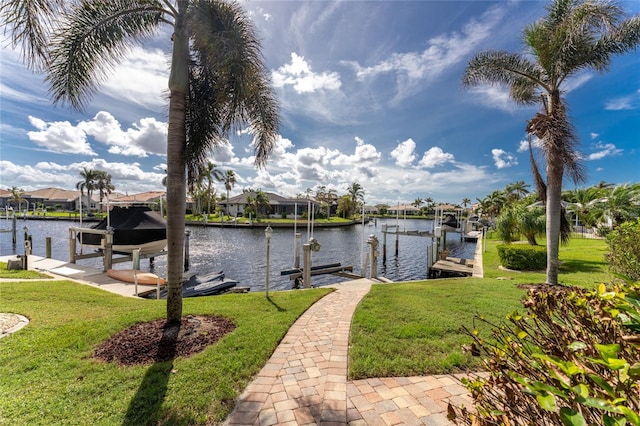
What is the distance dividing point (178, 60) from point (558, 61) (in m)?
9.31

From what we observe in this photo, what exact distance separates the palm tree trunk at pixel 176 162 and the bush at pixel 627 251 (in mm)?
8762

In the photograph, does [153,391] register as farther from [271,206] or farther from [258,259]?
[271,206]

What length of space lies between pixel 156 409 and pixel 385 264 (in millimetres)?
19056

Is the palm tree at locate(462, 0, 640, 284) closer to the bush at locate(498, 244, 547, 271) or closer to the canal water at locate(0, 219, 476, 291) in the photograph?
the bush at locate(498, 244, 547, 271)

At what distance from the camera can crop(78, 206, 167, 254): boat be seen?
1355 cm

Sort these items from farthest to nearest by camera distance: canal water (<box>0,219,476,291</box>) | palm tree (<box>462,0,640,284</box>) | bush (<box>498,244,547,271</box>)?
1. canal water (<box>0,219,476,291</box>)
2. bush (<box>498,244,547,271</box>)
3. palm tree (<box>462,0,640,284</box>)

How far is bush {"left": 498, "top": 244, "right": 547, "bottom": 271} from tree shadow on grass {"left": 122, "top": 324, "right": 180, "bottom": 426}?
13.7 m

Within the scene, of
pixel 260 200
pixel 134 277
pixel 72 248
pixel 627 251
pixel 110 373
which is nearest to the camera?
pixel 110 373

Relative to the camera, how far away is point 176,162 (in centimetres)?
491

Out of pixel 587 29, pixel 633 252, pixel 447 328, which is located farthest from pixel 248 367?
pixel 587 29

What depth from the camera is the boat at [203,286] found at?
33.5 feet

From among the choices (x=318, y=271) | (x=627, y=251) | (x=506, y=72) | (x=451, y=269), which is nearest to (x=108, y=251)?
(x=318, y=271)

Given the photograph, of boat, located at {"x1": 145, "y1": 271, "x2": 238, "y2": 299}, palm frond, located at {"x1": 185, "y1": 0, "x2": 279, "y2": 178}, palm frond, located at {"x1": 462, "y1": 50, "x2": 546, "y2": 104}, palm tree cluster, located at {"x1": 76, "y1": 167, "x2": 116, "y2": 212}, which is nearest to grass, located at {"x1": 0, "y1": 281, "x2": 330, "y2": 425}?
palm frond, located at {"x1": 185, "y1": 0, "x2": 279, "y2": 178}

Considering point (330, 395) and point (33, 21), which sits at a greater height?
point (33, 21)
